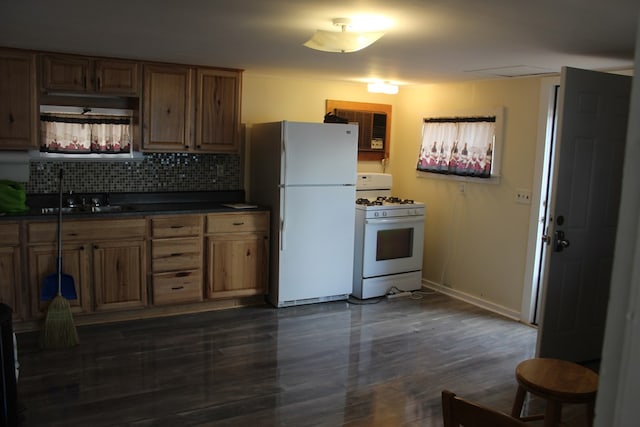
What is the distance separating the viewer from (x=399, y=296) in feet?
18.2

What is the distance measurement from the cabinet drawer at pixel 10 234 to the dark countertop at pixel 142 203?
55 millimetres

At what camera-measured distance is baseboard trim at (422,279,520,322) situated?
16.5ft

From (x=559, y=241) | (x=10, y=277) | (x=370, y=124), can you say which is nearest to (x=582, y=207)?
(x=559, y=241)

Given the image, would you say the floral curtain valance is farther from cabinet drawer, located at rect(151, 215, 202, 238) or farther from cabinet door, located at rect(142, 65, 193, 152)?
cabinet drawer, located at rect(151, 215, 202, 238)

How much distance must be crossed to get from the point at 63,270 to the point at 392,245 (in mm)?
3006

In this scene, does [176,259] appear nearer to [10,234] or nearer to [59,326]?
[59,326]

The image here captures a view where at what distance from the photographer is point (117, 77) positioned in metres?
4.59

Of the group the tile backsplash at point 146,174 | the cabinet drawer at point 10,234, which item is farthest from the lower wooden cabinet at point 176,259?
the cabinet drawer at point 10,234

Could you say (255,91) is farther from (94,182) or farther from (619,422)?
(619,422)

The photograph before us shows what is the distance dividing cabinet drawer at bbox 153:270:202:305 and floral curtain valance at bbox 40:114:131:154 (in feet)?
4.05

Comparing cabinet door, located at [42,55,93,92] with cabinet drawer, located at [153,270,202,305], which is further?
cabinet drawer, located at [153,270,202,305]

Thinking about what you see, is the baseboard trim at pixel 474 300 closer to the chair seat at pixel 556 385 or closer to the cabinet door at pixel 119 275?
the chair seat at pixel 556 385

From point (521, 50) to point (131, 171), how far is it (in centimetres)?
345

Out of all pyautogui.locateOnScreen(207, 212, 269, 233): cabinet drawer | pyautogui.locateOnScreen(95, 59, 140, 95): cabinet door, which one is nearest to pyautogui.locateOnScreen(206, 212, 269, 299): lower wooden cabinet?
pyautogui.locateOnScreen(207, 212, 269, 233): cabinet drawer
